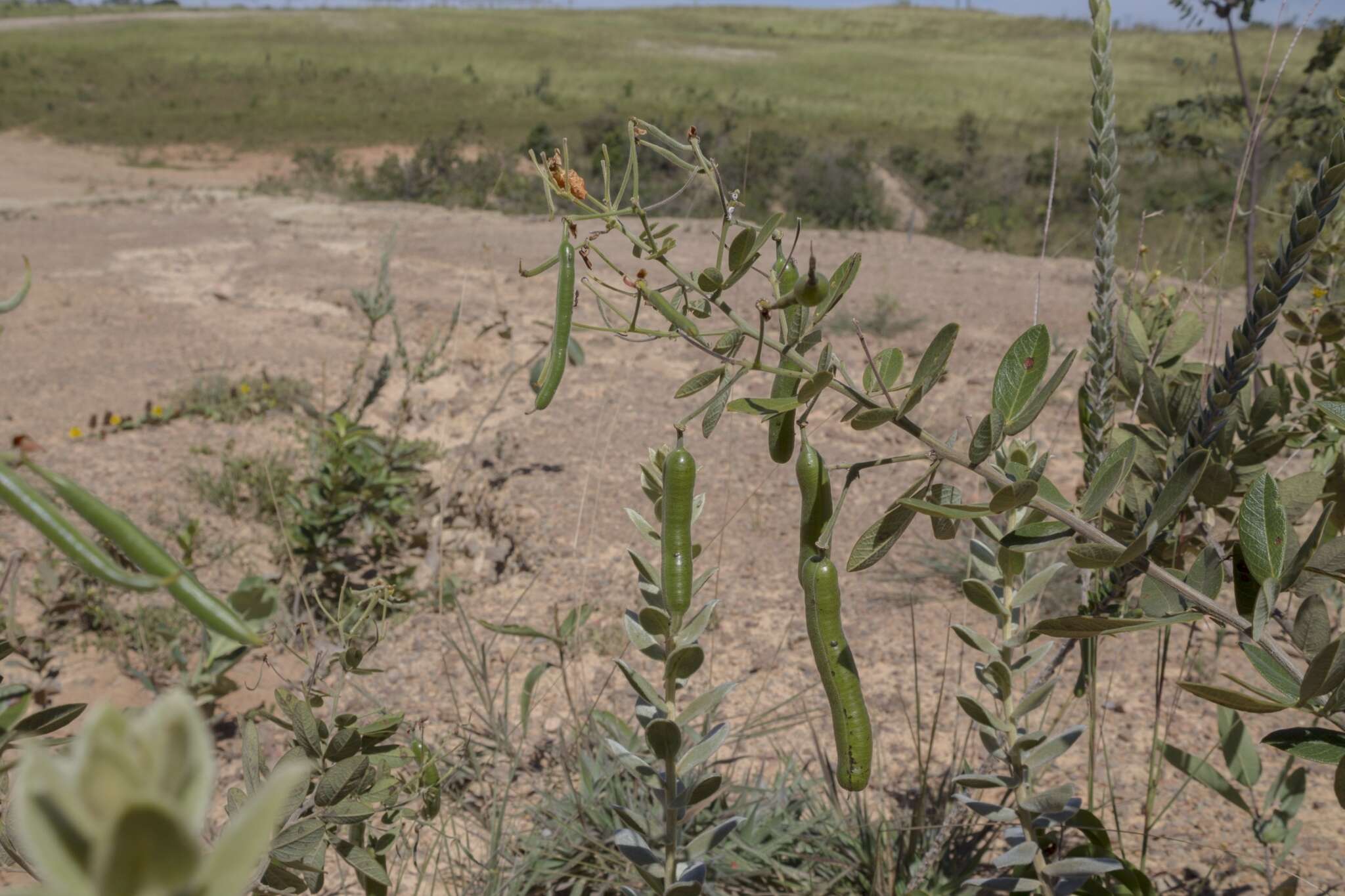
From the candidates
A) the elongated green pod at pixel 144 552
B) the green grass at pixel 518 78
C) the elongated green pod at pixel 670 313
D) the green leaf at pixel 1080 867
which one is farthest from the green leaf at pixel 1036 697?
the green grass at pixel 518 78

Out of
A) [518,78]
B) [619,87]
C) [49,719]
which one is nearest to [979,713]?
[49,719]

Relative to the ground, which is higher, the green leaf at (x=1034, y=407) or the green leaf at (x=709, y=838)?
the green leaf at (x=1034, y=407)

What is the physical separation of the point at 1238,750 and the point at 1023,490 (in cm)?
111

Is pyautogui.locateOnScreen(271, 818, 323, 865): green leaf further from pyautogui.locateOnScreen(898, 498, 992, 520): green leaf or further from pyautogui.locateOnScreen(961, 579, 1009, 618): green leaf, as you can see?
pyautogui.locateOnScreen(961, 579, 1009, 618): green leaf

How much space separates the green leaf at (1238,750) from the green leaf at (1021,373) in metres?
0.98

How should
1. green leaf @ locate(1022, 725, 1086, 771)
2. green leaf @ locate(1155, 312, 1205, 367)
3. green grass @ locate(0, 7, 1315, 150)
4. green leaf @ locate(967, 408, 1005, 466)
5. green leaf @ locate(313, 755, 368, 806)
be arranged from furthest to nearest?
green grass @ locate(0, 7, 1315, 150)
green leaf @ locate(1155, 312, 1205, 367)
green leaf @ locate(1022, 725, 1086, 771)
green leaf @ locate(313, 755, 368, 806)
green leaf @ locate(967, 408, 1005, 466)

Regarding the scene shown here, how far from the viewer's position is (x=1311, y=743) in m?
0.75

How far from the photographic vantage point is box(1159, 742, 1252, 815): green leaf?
4.55ft

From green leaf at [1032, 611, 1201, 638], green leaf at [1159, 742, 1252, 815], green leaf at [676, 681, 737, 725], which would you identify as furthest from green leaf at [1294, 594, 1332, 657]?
green leaf at [1159, 742, 1252, 815]

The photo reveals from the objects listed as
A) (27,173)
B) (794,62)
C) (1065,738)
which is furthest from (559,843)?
(794,62)

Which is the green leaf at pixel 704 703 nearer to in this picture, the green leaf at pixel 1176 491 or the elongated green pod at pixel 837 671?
the elongated green pod at pixel 837 671

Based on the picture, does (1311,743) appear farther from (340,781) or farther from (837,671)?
(340,781)

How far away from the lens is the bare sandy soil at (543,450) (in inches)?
86.0

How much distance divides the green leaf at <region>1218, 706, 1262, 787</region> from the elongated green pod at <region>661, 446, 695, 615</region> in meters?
1.05
